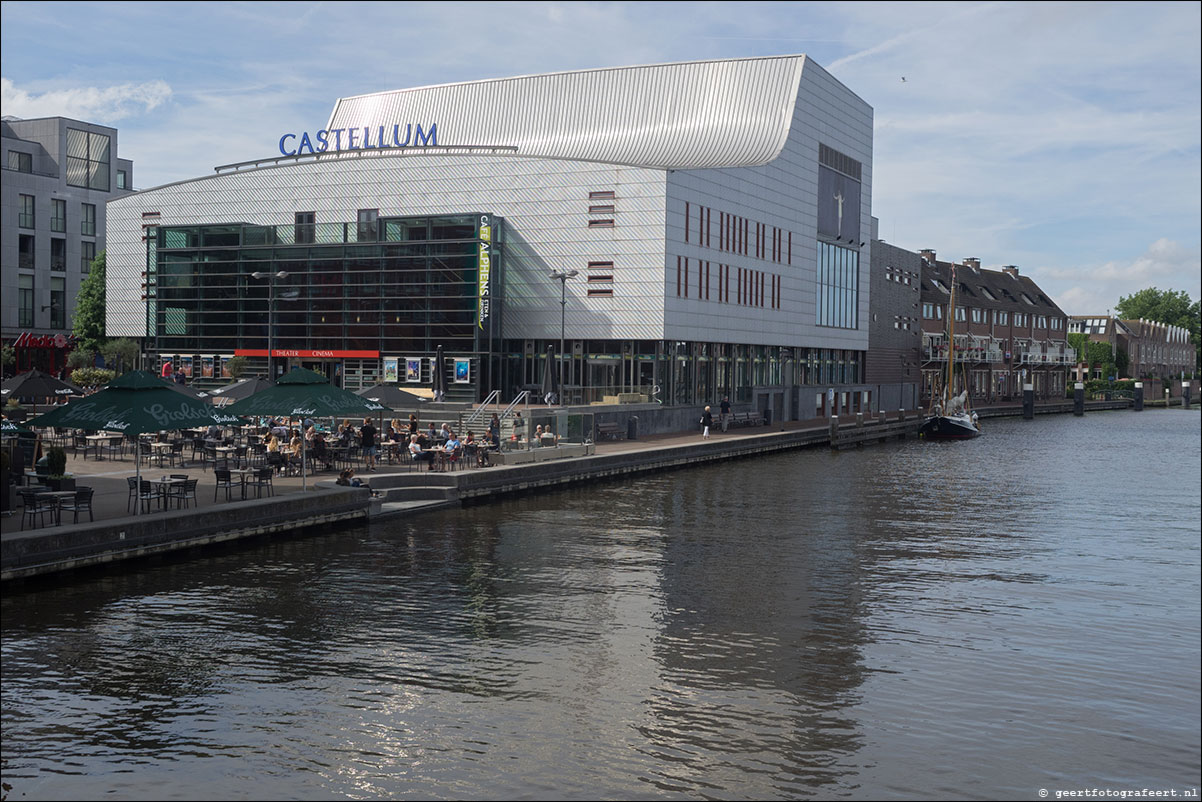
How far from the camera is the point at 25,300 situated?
91250 millimetres

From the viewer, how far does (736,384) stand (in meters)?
77.2

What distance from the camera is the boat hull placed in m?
79.6

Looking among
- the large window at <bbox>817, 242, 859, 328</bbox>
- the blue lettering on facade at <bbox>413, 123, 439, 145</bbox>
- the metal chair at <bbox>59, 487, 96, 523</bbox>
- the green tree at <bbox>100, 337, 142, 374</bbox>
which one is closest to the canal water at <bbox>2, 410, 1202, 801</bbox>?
the metal chair at <bbox>59, 487, 96, 523</bbox>

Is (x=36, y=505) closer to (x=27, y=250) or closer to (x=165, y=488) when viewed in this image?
(x=165, y=488)

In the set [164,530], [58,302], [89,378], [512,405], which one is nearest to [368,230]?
[89,378]

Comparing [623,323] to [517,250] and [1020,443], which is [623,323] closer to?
[517,250]

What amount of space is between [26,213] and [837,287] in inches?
2622

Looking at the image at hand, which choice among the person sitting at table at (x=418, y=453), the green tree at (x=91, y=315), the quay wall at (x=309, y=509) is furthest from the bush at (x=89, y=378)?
the person sitting at table at (x=418, y=453)

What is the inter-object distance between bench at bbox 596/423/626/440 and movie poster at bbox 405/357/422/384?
1775cm

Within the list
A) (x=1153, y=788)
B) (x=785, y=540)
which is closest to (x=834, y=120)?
(x=785, y=540)

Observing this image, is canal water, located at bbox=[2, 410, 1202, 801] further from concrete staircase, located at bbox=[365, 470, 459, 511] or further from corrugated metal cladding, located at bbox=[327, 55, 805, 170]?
corrugated metal cladding, located at bbox=[327, 55, 805, 170]

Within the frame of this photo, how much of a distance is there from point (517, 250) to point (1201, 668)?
186 feet

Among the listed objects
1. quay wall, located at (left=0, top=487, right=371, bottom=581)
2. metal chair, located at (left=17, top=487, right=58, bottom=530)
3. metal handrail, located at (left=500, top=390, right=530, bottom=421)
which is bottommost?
quay wall, located at (left=0, top=487, right=371, bottom=581)

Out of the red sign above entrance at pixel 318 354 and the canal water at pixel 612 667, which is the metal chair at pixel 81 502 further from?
the red sign above entrance at pixel 318 354
